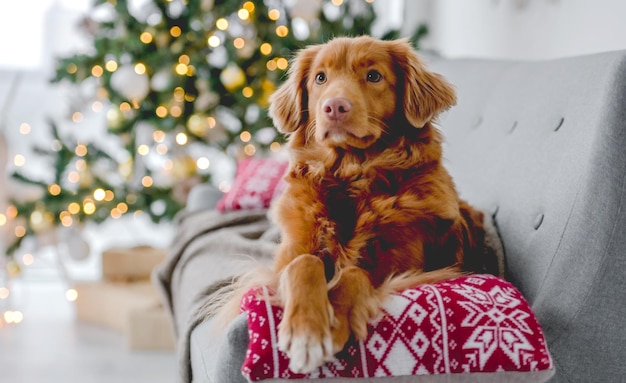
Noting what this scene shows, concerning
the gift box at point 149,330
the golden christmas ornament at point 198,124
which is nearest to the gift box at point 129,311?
the gift box at point 149,330

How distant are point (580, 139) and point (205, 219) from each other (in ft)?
5.01

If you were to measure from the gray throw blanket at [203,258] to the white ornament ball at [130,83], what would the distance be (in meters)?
0.72

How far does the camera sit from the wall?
2.50 metres

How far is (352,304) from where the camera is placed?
1216mm

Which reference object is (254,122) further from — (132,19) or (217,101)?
(132,19)

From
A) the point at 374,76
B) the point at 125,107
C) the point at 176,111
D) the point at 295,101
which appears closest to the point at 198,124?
the point at 176,111

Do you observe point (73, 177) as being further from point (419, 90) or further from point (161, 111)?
point (419, 90)

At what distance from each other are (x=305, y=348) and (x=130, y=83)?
2427 mm

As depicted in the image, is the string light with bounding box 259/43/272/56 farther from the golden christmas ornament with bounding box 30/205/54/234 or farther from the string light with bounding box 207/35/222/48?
the golden christmas ornament with bounding box 30/205/54/234

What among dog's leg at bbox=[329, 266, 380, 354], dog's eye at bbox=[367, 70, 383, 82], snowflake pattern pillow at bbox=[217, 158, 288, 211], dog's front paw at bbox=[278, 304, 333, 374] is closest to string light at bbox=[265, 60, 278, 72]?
snowflake pattern pillow at bbox=[217, 158, 288, 211]

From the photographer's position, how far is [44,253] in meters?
4.74

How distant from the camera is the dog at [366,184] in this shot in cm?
140

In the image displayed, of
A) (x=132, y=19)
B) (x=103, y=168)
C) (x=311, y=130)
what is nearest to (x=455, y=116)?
(x=311, y=130)

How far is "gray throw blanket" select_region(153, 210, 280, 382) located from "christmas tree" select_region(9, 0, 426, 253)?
76 centimetres
